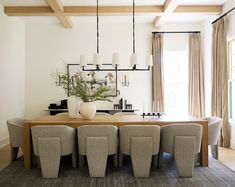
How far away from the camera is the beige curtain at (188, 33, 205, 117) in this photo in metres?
6.62

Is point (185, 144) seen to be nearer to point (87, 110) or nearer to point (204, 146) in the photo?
point (204, 146)

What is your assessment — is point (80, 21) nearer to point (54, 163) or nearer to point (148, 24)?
point (148, 24)

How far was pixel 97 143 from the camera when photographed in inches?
134

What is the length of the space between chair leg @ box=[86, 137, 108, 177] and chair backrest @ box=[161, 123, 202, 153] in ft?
2.84

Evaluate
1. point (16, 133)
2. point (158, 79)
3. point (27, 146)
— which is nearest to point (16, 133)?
point (16, 133)

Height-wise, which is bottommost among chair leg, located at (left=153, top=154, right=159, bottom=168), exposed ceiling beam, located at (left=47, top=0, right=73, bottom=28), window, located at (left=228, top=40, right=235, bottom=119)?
chair leg, located at (left=153, top=154, right=159, bottom=168)

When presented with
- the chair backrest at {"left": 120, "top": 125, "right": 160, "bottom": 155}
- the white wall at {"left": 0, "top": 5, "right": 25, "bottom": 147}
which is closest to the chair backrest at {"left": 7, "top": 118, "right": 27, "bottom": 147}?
the white wall at {"left": 0, "top": 5, "right": 25, "bottom": 147}

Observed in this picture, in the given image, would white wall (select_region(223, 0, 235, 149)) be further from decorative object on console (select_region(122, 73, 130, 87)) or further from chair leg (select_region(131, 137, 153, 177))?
decorative object on console (select_region(122, 73, 130, 87))

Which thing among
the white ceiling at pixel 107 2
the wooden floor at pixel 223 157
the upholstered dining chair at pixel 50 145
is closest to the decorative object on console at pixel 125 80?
the white ceiling at pixel 107 2

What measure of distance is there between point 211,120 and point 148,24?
3.53 m

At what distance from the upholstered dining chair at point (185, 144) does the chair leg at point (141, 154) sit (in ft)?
1.13

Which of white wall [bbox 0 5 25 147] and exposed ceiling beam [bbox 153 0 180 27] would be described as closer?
exposed ceiling beam [bbox 153 0 180 27]

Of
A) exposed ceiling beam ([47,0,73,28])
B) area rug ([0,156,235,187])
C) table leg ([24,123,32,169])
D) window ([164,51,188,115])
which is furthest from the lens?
window ([164,51,188,115])

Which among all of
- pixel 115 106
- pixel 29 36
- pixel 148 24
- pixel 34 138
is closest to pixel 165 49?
pixel 148 24
